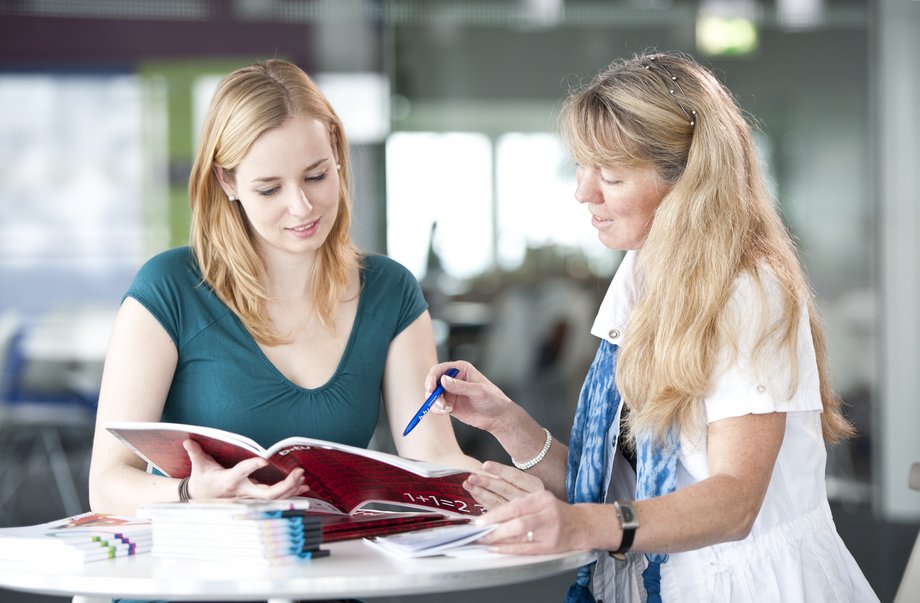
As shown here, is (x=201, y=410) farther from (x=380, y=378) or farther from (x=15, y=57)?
(x=15, y=57)

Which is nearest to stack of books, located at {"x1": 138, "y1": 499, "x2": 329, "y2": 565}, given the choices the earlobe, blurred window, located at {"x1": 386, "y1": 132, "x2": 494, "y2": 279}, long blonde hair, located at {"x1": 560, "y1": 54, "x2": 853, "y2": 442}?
long blonde hair, located at {"x1": 560, "y1": 54, "x2": 853, "y2": 442}

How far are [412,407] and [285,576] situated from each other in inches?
36.3

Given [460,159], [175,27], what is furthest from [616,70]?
[175,27]

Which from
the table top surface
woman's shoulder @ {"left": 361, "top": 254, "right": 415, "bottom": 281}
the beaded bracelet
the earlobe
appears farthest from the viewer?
woman's shoulder @ {"left": 361, "top": 254, "right": 415, "bottom": 281}

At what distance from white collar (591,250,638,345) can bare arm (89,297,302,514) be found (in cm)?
77

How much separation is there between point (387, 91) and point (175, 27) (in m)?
1.02

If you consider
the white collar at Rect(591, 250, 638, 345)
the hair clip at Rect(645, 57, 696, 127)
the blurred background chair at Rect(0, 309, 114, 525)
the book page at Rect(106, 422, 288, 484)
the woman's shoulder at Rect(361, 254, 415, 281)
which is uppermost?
the hair clip at Rect(645, 57, 696, 127)

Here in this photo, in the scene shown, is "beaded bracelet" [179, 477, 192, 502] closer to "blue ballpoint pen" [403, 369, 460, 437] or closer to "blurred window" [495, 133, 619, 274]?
"blue ballpoint pen" [403, 369, 460, 437]

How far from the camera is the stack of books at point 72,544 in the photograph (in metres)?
1.60

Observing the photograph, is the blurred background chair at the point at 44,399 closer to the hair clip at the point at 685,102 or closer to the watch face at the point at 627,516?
the hair clip at the point at 685,102

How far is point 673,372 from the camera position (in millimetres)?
1777

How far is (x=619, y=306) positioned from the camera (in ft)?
6.70

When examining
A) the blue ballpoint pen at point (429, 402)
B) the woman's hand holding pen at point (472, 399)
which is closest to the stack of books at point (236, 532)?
the blue ballpoint pen at point (429, 402)

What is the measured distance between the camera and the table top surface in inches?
58.0
